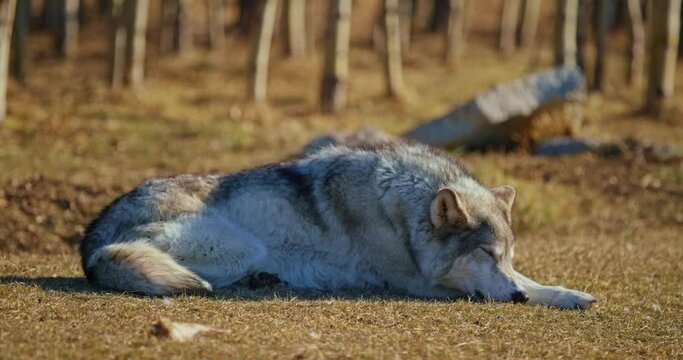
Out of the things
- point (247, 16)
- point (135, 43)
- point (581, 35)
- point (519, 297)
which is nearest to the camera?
point (519, 297)

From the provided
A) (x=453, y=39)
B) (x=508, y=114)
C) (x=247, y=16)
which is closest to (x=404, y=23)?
(x=453, y=39)

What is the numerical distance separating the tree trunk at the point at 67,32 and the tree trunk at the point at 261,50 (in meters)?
10.1

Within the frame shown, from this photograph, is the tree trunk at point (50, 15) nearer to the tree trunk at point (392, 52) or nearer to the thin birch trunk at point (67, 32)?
the thin birch trunk at point (67, 32)

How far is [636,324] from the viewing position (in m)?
8.16

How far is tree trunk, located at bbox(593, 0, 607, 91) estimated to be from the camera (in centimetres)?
2856

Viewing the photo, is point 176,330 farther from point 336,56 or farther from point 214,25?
point 214,25

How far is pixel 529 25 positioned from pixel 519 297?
33.1 m

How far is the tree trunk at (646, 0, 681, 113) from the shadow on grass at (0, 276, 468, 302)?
1634 centimetres

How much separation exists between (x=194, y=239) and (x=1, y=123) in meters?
12.0

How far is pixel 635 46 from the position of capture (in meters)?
31.8

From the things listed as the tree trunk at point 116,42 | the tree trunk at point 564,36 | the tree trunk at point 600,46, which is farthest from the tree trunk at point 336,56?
the tree trunk at point 600,46

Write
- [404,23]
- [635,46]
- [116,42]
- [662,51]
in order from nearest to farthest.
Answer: [662,51]
[116,42]
[635,46]
[404,23]

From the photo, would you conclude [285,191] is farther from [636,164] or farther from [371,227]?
[636,164]

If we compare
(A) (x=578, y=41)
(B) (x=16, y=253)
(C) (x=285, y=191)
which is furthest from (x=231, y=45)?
(C) (x=285, y=191)
